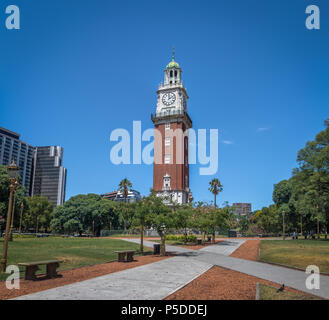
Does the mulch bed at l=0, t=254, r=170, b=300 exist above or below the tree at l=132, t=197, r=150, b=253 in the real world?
below

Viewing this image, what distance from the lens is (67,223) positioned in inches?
2534

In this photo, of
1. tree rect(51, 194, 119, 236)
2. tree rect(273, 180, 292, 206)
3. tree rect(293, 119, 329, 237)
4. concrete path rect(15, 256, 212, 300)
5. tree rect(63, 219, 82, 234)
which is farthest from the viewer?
tree rect(273, 180, 292, 206)

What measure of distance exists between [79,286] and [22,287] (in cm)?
197

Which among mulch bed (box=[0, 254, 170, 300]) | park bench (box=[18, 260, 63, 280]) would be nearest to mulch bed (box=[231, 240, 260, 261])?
mulch bed (box=[0, 254, 170, 300])

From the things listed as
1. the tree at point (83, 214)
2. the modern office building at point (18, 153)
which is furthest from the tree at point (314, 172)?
the modern office building at point (18, 153)

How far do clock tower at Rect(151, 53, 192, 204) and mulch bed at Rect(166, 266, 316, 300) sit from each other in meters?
65.7

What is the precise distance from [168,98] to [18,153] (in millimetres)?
110754

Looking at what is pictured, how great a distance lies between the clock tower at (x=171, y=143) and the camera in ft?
267

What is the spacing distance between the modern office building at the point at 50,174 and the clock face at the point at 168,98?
121 metres

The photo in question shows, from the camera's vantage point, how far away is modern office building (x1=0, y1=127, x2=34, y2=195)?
151m

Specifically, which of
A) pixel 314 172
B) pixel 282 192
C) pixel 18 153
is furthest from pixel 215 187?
pixel 18 153

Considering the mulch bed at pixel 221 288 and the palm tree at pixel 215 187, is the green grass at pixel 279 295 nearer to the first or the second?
the mulch bed at pixel 221 288

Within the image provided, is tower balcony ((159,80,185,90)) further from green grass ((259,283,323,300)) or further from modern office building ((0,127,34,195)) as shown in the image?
modern office building ((0,127,34,195))

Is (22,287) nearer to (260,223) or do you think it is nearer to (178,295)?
(178,295)
